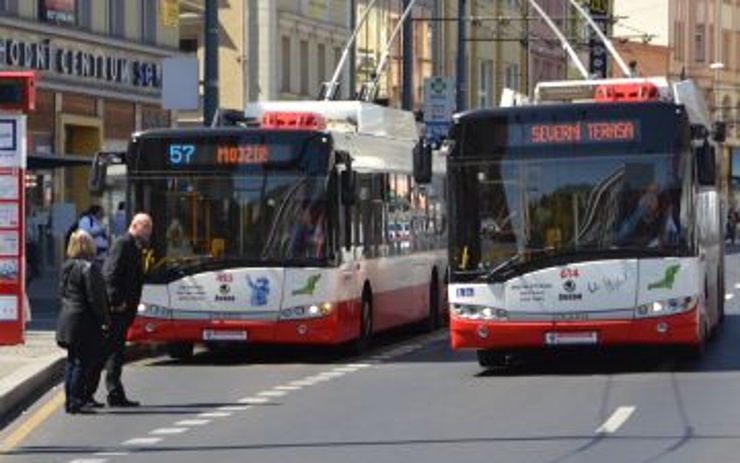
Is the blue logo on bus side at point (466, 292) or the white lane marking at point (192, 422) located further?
the blue logo on bus side at point (466, 292)

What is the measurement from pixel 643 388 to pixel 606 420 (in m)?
3.00

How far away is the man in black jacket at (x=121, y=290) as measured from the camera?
17.8 meters

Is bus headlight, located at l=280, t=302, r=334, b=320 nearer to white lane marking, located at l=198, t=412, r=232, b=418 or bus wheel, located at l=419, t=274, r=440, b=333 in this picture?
white lane marking, located at l=198, t=412, r=232, b=418

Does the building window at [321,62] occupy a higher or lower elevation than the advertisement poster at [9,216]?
higher

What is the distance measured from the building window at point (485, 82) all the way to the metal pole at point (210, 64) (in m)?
50.0

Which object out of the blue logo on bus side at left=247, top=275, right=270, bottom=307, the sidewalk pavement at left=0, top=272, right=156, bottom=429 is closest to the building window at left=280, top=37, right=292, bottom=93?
the sidewalk pavement at left=0, top=272, right=156, bottom=429

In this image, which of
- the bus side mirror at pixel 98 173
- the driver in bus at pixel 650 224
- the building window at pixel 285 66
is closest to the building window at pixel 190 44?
the building window at pixel 285 66

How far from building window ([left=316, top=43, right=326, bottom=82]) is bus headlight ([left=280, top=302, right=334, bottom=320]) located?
42.2m

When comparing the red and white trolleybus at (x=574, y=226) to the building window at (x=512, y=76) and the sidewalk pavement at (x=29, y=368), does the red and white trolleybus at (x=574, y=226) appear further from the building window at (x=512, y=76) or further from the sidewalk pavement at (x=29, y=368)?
the building window at (x=512, y=76)

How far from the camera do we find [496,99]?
81188 millimetres

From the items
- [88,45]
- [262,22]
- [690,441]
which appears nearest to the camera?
[690,441]

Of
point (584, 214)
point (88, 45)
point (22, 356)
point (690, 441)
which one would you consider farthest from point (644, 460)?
point (88, 45)

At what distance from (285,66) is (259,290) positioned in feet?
129

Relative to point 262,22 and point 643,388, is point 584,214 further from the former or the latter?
point 262,22
